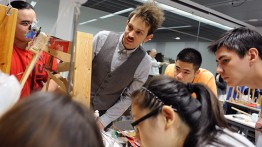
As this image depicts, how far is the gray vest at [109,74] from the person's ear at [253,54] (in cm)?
72

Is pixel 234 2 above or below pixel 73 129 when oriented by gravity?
above

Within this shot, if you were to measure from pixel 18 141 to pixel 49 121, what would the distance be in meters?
0.05

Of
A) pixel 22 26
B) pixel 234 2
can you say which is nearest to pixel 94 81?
pixel 22 26

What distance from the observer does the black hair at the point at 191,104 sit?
0.87m

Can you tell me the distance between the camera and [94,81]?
1.59 m

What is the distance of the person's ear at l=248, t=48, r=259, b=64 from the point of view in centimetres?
132

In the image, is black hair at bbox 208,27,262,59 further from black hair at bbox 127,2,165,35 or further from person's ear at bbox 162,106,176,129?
person's ear at bbox 162,106,176,129

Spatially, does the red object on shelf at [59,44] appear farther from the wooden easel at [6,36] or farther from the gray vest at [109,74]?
the gray vest at [109,74]

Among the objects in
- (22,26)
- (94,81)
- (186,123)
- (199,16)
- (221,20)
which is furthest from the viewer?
(221,20)

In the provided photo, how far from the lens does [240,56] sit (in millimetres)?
1317

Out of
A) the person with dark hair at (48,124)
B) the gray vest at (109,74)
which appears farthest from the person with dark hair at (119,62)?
the person with dark hair at (48,124)

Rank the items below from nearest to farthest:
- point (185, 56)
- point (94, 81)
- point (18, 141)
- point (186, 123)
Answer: point (18, 141) → point (186, 123) → point (94, 81) → point (185, 56)

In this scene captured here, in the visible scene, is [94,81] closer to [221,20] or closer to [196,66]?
[196,66]

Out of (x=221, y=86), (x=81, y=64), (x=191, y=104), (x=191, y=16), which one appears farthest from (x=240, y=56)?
(x=191, y=16)
